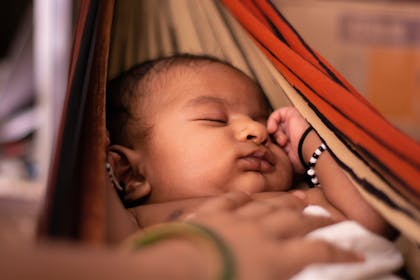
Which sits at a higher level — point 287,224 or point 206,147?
point 206,147

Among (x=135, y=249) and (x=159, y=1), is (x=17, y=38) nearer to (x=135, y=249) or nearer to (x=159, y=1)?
Answer: (x=159, y=1)

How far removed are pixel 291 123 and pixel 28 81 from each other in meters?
2.04

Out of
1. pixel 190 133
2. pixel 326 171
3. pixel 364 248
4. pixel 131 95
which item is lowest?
pixel 364 248

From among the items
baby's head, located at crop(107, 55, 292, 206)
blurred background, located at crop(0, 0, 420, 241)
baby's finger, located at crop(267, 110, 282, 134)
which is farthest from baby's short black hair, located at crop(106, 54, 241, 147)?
blurred background, located at crop(0, 0, 420, 241)

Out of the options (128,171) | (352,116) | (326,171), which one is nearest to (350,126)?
(352,116)

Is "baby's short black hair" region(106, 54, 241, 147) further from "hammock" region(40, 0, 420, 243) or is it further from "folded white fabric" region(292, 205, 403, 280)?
"folded white fabric" region(292, 205, 403, 280)

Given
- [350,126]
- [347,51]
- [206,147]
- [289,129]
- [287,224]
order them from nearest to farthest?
[287,224] < [350,126] < [206,147] < [289,129] < [347,51]

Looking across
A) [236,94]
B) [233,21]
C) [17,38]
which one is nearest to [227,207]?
[236,94]

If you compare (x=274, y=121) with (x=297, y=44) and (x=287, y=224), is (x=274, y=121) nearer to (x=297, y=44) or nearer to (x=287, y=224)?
(x=297, y=44)

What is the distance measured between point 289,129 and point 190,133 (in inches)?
7.3

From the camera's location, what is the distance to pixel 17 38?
10.7ft

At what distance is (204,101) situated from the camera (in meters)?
0.81

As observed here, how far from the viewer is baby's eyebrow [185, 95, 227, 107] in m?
0.81

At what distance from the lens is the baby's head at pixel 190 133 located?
2.46 feet
